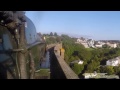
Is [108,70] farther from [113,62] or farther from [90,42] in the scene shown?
[90,42]

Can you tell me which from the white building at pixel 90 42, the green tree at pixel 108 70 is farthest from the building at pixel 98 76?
the white building at pixel 90 42

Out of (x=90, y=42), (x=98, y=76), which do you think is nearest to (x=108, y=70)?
(x=98, y=76)

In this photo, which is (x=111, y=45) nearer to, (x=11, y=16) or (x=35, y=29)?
(x=35, y=29)

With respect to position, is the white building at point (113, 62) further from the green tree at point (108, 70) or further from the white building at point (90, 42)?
the white building at point (90, 42)

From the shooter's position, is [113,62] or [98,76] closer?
[98,76]

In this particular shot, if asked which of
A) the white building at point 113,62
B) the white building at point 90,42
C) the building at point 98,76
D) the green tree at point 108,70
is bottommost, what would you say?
the building at point 98,76

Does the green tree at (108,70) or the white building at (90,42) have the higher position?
the white building at (90,42)
